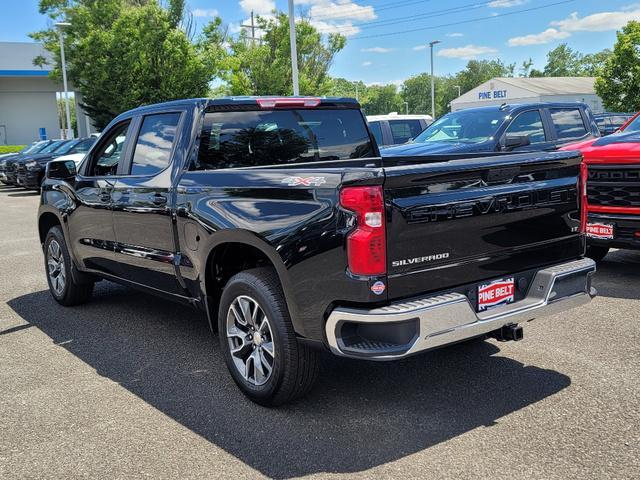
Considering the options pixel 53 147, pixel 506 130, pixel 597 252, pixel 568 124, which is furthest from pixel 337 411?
pixel 53 147

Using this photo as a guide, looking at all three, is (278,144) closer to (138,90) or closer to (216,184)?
(216,184)

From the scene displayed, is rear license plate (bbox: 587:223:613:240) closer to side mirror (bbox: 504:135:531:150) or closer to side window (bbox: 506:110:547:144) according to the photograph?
side mirror (bbox: 504:135:531:150)

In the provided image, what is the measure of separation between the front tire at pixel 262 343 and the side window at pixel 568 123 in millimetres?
7671

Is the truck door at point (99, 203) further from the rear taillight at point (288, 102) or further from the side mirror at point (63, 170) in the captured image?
the rear taillight at point (288, 102)

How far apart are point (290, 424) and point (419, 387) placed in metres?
0.96

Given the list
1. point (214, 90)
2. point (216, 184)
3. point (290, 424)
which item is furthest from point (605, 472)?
point (214, 90)

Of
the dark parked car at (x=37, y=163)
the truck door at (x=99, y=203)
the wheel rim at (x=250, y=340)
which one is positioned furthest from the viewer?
the dark parked car at (x=37, y=163)

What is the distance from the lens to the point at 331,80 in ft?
155

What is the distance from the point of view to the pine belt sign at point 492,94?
7003cm

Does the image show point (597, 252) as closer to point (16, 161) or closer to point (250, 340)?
point (250, 340)

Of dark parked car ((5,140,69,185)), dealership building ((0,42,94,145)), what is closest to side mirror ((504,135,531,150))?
dark parked car ((5,140,69,185))

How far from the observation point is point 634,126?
7.98 m

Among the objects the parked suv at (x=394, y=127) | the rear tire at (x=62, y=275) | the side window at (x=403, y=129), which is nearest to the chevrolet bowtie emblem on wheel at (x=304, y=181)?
the rear tire at (x=62, y=275)

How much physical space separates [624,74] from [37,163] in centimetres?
2820
